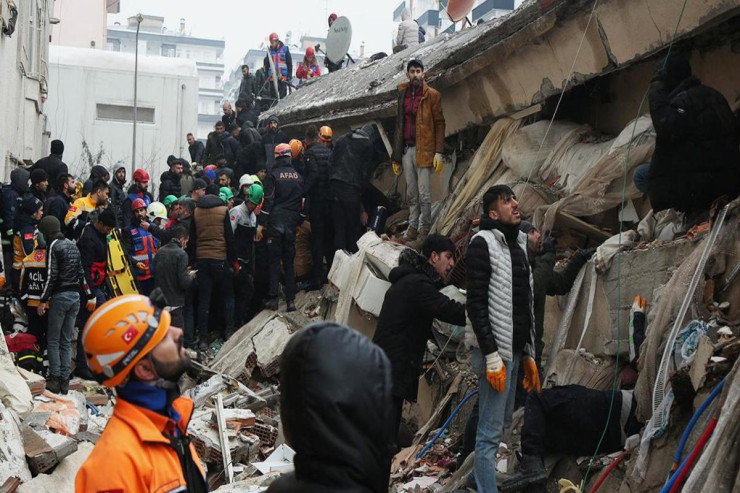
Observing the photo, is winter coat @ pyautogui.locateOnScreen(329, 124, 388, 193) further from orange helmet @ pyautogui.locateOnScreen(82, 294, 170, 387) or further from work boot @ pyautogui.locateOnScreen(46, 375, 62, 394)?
orange helmet @ pyautogui.locateOnScreen(82, 294, 170, 387)

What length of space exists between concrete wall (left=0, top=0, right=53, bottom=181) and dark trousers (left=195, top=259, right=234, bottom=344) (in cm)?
403

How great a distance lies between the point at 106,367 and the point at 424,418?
6526 mm

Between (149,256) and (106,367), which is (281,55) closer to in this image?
(149,256)

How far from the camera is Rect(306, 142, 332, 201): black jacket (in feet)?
42.1

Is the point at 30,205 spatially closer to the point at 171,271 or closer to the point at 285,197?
the point at 171,271

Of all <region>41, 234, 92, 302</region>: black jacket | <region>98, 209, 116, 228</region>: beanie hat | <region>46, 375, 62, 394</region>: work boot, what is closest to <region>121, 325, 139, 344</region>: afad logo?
<region>41, 234, 92, 302</region>: black jacket

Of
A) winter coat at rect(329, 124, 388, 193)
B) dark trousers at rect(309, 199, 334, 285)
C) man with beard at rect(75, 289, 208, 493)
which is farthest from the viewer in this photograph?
dark trousers at rect(309, 199, 334, 285)

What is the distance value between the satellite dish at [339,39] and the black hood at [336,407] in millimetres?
18369

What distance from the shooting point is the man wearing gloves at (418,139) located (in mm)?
10971

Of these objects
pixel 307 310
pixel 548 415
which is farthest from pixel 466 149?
pixel 548 415

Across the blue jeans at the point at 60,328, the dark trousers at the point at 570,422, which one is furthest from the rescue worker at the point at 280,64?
the dark trousers at the point at 570,422

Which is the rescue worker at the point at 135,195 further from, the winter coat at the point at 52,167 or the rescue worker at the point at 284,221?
the rescue worker at the point at 284,221

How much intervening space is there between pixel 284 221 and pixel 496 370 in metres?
7.12

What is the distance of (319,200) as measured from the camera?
12.9m
